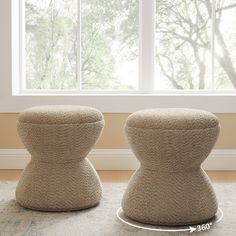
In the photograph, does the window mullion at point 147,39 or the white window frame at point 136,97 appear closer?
the white window frame at point 136,97

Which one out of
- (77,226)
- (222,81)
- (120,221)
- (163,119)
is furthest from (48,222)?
(222,81)

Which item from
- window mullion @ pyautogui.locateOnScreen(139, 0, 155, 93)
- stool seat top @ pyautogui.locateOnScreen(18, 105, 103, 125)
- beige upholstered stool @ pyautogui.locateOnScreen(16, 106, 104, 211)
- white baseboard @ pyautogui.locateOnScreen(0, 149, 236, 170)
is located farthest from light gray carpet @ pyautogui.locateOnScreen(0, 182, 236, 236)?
window mullion @ pyautogui.locateOnScreen(139, 0, 155, 93)

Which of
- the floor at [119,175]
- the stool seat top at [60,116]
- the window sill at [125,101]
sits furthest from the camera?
the window sill at [125,101]

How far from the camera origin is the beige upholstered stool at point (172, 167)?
102 inches

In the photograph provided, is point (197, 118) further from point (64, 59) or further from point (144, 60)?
point (64, 59)

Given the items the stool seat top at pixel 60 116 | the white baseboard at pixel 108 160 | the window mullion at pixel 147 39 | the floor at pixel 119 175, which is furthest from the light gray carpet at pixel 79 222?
the window mullion at pixel 147 39

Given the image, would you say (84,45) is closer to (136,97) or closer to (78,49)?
(78,49)

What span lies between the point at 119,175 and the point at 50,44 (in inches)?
48.7

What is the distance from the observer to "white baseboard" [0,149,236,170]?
423 cm

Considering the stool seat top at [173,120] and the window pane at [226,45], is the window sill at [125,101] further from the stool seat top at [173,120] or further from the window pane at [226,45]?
the stool seat top at [173,120]

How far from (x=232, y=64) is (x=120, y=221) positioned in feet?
6.93

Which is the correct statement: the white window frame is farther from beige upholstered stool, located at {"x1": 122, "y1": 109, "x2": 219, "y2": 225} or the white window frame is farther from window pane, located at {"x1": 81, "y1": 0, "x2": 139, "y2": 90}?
beige upholstered stool, located at {"x1": 122, "y1": 109, "x2": 219, "y2": 225}

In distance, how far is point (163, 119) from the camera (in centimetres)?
263

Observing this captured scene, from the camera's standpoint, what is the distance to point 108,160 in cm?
426
